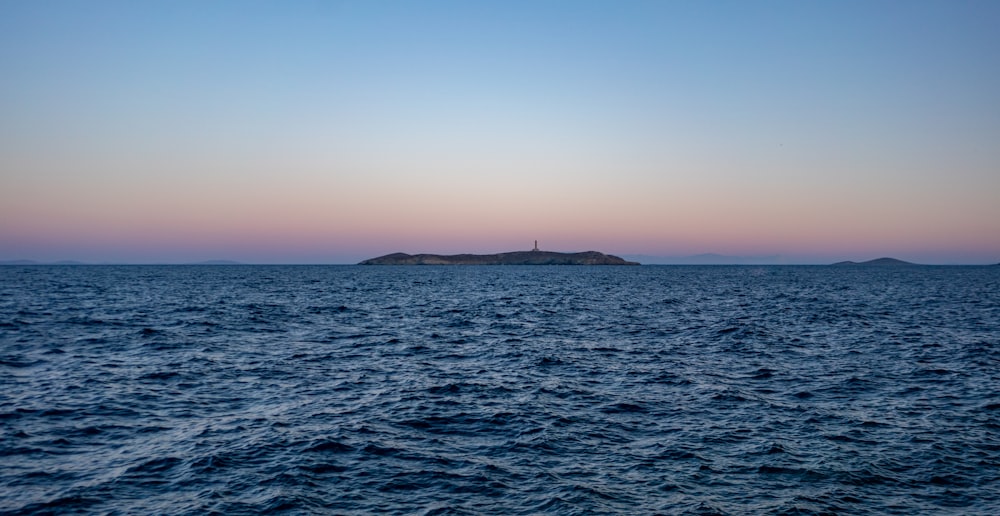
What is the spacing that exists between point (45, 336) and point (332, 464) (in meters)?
31.6

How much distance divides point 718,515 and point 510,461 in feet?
18.1

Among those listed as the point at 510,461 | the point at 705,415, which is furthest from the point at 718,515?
the point at 705,415

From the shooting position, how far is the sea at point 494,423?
14.7m

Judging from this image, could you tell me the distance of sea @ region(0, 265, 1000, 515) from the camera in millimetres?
14656

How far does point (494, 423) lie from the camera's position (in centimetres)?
2083

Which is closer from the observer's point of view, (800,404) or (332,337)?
(800,404)

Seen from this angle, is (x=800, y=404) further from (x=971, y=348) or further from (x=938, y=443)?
(x=971, y=348)

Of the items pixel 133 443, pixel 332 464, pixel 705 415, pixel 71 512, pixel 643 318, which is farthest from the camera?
pixel 643 318

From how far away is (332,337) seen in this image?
4222 centimetres

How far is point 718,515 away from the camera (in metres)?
13.6

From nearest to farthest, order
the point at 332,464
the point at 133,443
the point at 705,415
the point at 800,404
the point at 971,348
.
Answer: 1. the point at 332,464
2. the point at 133,443
3. the point at 705,415
4. the point at 800,404
5. the point at 971,348

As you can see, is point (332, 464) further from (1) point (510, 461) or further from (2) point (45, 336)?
(2) point (45, 336)

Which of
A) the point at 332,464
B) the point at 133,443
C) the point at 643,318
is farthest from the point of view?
the point at 643,318

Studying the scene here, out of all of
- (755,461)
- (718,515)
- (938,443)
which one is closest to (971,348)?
(938,443)
